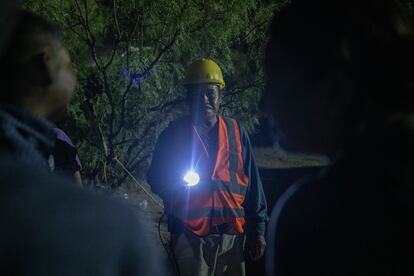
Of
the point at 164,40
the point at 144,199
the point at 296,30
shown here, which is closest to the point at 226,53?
the point at 164,40

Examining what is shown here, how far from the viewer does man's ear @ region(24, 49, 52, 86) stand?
3.78 feet

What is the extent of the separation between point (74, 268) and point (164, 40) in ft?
18.8

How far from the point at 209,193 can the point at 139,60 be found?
2999mm

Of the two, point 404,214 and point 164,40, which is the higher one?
point 164,40

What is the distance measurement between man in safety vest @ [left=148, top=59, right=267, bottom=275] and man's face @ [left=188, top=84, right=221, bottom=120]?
0.04 meters

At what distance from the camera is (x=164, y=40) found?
633cm

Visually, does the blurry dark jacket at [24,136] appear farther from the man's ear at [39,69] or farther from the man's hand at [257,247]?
the man's hand at [257,247]

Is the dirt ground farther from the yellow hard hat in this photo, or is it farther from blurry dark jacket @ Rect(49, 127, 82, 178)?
the yellow hard hat

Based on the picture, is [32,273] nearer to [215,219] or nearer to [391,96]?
[391,96]

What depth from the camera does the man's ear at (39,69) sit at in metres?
1.15

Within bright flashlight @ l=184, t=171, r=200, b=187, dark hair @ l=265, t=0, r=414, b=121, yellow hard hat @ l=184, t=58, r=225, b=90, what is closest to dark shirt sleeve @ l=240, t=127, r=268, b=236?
bright flashlight @ l=184, t=171, r=200, b=187

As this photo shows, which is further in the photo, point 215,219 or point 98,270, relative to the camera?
point 215,219

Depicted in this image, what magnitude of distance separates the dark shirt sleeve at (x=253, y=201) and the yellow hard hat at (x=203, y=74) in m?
0.65

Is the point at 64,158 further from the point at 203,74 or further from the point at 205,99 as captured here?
the point at 203,74
